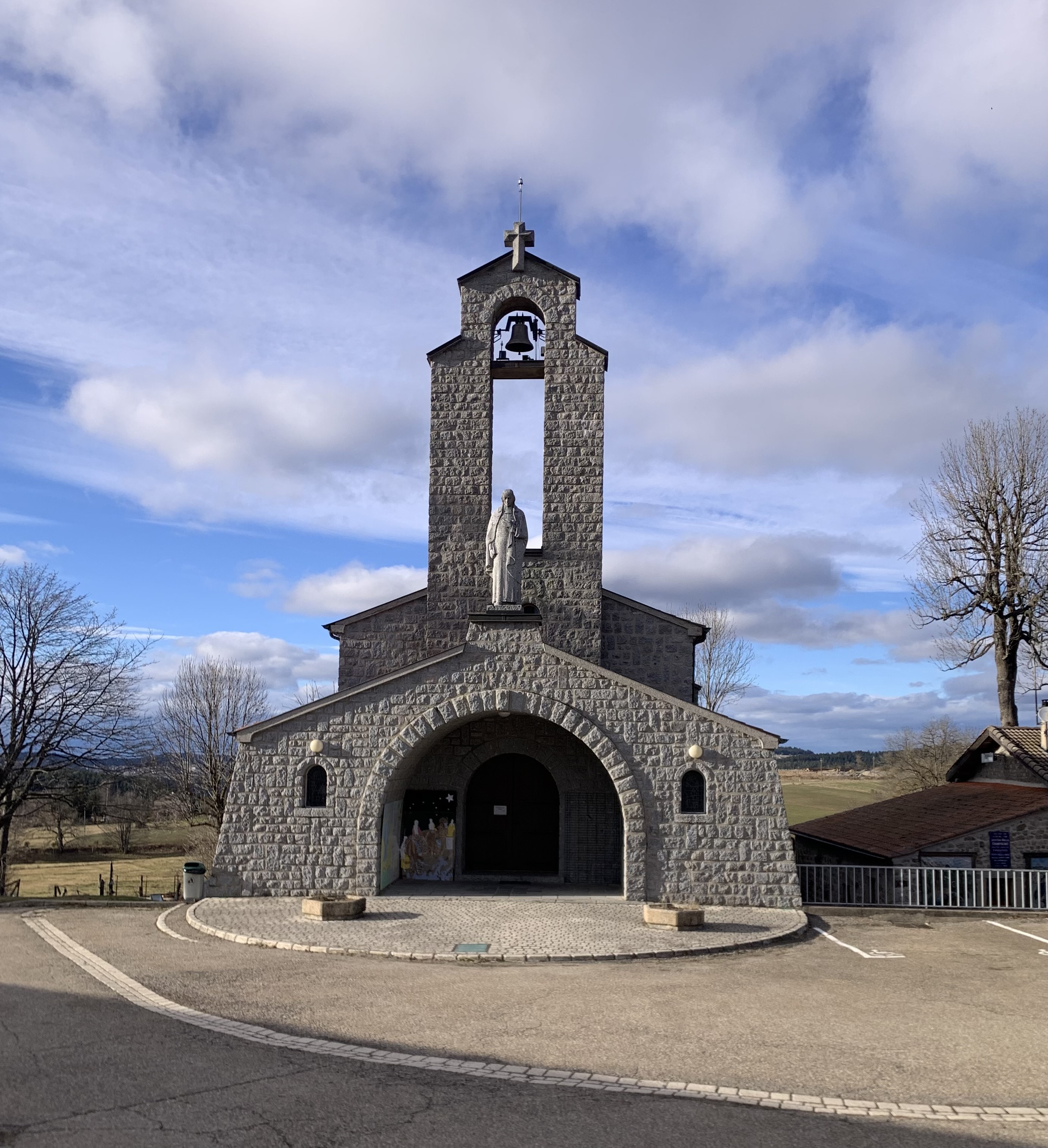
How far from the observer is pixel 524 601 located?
19156mm

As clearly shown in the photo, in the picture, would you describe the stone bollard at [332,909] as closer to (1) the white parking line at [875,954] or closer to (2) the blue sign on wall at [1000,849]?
(1) the white parking line at [875,954]

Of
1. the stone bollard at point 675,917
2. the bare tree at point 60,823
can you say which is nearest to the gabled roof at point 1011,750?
the stone bollard at point 675,917

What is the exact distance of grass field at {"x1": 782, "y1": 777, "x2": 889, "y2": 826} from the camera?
57.2 metres

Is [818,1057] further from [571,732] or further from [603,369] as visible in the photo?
[603,369]

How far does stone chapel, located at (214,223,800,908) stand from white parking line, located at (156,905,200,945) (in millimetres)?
717

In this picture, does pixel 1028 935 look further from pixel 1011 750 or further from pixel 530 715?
pixel 1011 750

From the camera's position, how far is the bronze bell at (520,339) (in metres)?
20.1

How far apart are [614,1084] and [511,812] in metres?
11.6

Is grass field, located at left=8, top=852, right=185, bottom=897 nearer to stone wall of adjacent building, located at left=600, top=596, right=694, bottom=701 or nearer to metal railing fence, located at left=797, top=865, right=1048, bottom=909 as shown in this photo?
stone wall of adjacent building, located at left=600, top=596, right=694, bottom=701

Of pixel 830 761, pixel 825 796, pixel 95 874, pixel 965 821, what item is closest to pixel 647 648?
pixel 965 821

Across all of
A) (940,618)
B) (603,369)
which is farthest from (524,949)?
(940,618)

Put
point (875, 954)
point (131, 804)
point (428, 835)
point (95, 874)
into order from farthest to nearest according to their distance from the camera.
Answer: point (95, 874) → point (131, 804) → point (428, 835) → point (875, 954)

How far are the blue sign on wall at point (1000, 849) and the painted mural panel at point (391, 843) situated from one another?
12693 millimetres

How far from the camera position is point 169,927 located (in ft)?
46.4
